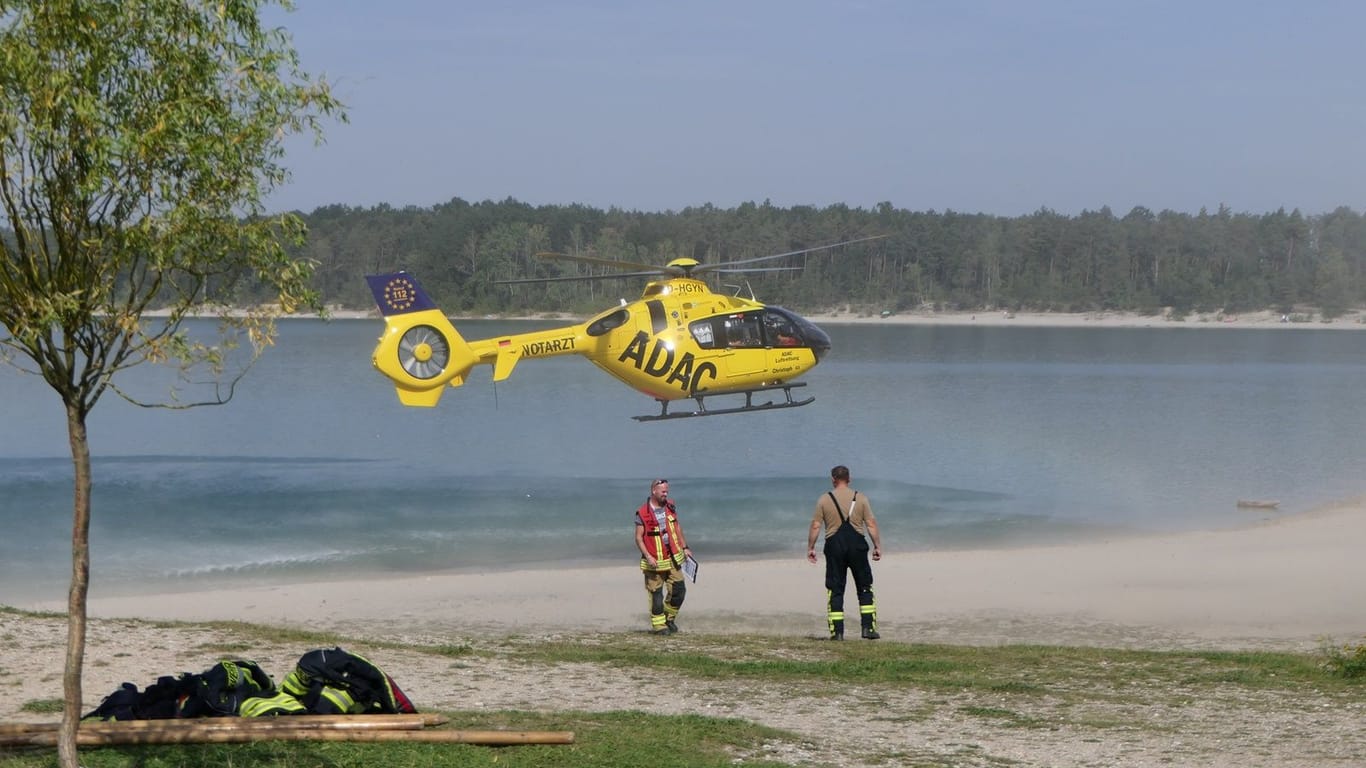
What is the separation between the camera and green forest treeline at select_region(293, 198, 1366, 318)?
128 m

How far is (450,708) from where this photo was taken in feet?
32.2

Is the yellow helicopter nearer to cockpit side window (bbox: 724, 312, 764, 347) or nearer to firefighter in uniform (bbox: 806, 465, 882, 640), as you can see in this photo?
cockpit side window (bbox: 724, 312, 764, 347)

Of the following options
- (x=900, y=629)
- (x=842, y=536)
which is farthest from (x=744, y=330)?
(x=842, y=536)

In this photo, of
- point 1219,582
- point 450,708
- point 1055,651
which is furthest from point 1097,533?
point 450,708

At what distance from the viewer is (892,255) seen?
142m

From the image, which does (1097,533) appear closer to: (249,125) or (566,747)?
(566,747)

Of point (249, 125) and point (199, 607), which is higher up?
point (249, 125)

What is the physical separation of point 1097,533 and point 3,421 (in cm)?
4063

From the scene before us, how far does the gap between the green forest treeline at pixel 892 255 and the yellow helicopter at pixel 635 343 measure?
93.7 meters

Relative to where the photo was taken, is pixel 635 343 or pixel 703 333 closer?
pixel 635 343

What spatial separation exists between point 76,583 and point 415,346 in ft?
51.7

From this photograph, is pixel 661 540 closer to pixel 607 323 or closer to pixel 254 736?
pixel 254 736

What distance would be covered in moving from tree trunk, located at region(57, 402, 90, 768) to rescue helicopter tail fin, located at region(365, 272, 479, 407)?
1538cm

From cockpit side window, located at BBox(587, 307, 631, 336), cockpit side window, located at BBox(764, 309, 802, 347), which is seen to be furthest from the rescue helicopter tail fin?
cockpit side window, located at BBox(764, 309, 802, 347)
